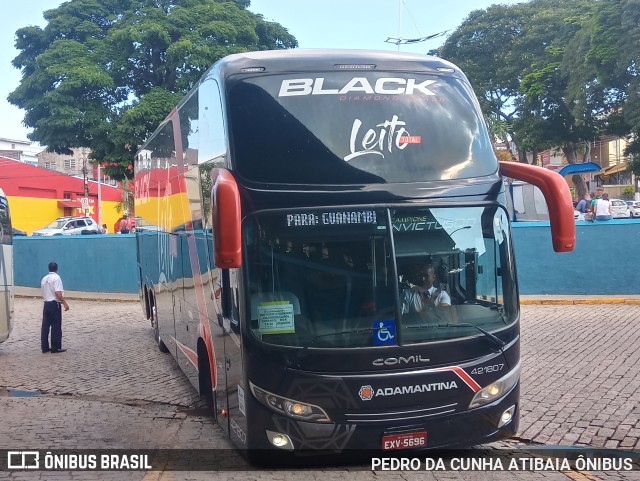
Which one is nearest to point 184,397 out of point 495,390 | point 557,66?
point 495,390

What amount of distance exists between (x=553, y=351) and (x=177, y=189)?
238 inches

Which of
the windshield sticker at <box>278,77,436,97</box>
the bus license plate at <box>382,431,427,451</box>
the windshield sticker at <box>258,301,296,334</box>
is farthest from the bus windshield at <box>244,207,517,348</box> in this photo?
the windshield sticker at <box>278,77,436,97</box>

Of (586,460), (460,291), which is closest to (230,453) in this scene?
(460,291)

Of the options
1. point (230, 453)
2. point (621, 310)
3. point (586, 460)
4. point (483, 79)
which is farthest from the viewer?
point (483, 79)

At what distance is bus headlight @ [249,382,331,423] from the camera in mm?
5164

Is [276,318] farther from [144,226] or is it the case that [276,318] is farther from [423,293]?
[144,226]

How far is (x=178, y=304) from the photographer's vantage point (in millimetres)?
9156

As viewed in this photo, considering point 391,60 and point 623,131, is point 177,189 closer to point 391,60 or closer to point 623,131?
point 391,60

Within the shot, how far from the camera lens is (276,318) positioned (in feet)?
17.4

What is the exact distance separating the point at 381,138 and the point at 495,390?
2.22 metres

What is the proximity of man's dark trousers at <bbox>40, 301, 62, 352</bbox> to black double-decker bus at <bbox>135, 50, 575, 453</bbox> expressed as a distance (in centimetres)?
727

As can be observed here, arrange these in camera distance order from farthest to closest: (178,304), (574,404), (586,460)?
1. (178,304)
2. (574,404)
3. (586,460)

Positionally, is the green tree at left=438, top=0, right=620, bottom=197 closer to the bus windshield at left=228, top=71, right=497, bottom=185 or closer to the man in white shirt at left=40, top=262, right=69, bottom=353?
the man in white shirt at left=40, top=262, right=69, bottom=353

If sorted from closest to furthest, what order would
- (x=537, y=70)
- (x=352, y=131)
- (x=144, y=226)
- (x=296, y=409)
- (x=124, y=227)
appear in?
(x=296, y=409) → (x=352, y=131) → (x=144, y=226) → (x=124, y=227) → (x=537, y=70)
